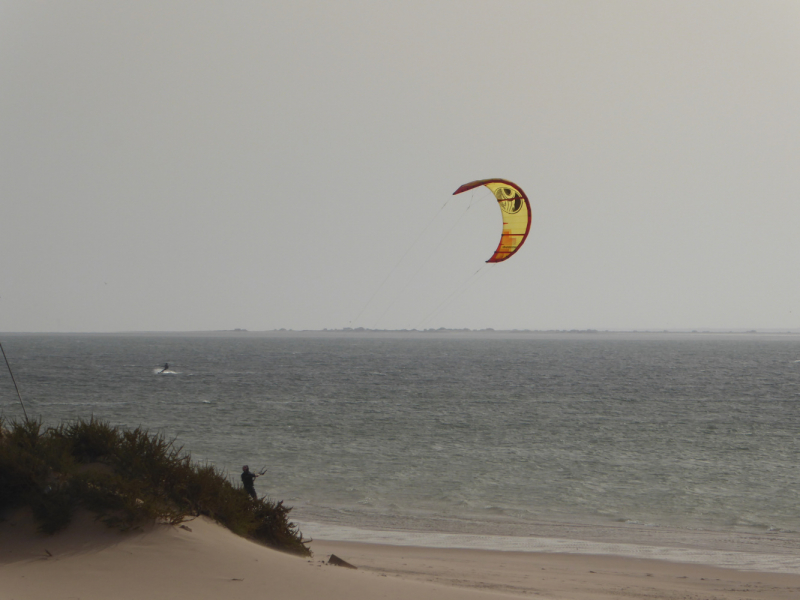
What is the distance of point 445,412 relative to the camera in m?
39.7

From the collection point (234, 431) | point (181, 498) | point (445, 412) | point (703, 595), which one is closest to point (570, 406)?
point (445, 412)

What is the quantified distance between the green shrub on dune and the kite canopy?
Result: 11121 mm

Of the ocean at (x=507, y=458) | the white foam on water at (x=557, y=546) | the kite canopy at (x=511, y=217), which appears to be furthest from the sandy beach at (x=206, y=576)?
the kite canopy at (x=511, y=217)

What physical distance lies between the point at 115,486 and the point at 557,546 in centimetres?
928

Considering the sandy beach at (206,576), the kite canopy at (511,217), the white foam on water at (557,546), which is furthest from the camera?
the kite canopy at (511,217)

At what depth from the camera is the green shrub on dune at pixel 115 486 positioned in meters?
8.41

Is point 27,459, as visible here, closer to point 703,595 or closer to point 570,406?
point 703,595

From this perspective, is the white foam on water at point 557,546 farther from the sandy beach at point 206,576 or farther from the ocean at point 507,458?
the sandy beach at point 206,576

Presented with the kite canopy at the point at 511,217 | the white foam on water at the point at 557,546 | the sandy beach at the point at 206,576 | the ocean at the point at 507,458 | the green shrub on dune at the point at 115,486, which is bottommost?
the ocean at the point at 507,458

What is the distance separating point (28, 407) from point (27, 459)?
3244 cm

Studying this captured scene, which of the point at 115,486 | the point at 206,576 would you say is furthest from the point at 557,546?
the point at 115,486

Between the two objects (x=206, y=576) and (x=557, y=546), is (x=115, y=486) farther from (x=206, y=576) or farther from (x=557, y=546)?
(x=557, y=546)

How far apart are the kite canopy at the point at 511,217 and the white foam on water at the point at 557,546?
7.66 metres

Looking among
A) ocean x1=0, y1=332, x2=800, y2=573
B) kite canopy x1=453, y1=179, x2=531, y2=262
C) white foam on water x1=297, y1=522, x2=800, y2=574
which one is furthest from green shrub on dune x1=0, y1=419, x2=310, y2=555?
kite canopy x1=453, y1=179, x2=531, y2=262
